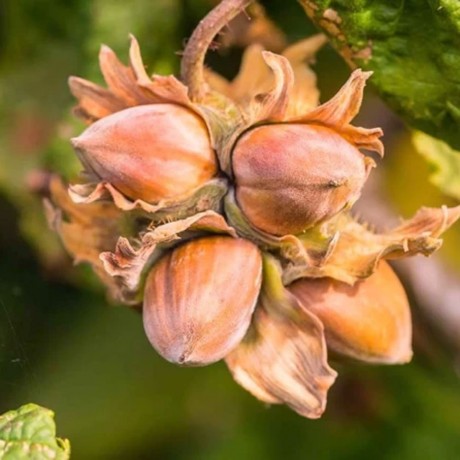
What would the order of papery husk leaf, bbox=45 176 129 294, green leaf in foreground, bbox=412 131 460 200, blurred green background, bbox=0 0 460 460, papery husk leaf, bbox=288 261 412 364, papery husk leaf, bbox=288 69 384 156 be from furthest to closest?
blurred green background, bbox=0 0 460 460, green leaf in foreground, bbox=412 131 460 200, papery husk leaf, bbox=45 176 129 294, papery husk leaf, bbox=288 261 412 364, papery husk leaf, bbox=288 69 384 156

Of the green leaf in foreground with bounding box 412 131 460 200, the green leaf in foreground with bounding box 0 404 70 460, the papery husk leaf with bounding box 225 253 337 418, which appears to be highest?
the green leaf in foreground with bounding box 412 131 460 200

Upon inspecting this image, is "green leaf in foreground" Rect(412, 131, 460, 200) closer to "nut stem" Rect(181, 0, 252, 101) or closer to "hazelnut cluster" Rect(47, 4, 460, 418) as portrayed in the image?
"hazelnut cluster" Rect(47, 4, 460, 418)

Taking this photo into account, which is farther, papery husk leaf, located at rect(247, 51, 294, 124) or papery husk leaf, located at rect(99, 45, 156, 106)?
papery husk leaf, located at rect(99, 45, 156, 106)

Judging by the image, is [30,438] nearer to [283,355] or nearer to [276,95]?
[283,355]

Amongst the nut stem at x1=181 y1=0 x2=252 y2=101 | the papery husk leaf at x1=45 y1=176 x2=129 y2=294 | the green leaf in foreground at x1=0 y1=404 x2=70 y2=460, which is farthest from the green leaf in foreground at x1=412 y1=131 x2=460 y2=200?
the green leaf in foreground at x1=0 y1=404 x2=70 y2=460

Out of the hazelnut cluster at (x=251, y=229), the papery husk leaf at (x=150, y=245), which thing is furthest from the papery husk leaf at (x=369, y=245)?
the papery husk leaf at (x=150, y=245)

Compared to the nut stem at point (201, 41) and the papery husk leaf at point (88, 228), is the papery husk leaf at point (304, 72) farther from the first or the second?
the papery husk leaf at point (88, 228)

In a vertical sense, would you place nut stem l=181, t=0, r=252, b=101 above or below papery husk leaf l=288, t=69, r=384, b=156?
below

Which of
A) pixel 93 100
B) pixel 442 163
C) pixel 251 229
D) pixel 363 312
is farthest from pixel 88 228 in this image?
pixel 442 163

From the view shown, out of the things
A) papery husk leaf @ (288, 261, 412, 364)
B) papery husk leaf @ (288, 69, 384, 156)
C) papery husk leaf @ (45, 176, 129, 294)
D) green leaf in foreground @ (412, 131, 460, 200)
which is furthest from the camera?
green leaf in foreground @ (412, 131, 460, 200)
